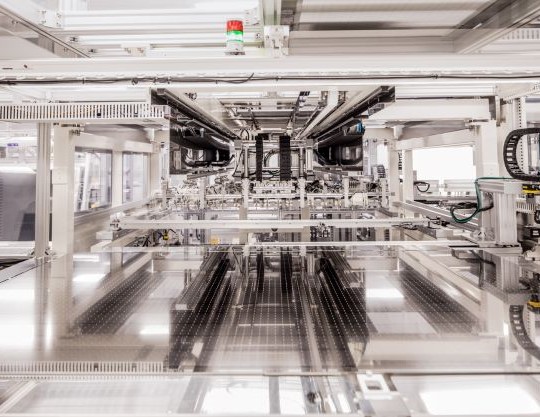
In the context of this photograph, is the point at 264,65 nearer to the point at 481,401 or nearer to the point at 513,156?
the point at 481,401

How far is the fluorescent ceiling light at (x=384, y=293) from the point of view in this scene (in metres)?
1.45

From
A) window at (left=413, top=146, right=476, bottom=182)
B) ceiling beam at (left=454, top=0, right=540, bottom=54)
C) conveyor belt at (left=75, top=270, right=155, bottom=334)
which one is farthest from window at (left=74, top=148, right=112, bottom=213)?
window at (left=413, top=146, right=476, bottom=182)

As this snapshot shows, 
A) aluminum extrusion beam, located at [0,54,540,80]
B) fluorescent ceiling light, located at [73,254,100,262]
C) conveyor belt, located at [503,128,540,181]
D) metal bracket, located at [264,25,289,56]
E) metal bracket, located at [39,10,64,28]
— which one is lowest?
fluorescent ceiling light, located at [73,254,100,262]

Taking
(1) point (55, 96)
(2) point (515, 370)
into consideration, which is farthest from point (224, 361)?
(1) point (55, 96)

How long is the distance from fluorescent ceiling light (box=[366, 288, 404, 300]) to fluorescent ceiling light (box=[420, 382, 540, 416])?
0.58 metres

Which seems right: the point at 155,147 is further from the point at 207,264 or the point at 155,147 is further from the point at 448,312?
the point at 448,312

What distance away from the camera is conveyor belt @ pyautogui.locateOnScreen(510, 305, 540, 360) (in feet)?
3.26

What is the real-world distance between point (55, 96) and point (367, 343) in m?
2.69

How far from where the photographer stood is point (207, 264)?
1.98m

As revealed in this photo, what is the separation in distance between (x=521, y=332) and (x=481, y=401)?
1.36ft

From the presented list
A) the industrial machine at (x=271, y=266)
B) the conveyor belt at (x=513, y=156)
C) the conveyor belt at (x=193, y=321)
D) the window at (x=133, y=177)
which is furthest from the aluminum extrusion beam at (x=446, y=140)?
the window at (x=133, y=177)

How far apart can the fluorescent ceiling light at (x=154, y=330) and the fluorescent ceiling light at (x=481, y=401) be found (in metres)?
0.75

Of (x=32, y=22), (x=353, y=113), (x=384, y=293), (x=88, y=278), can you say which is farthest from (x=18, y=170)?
(x=384, y=293)

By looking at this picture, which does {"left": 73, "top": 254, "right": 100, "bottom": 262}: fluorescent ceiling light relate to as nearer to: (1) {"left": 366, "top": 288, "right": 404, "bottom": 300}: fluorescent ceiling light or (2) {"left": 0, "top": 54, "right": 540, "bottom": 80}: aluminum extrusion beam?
(2) {"left": 0, "top": 54, "right": 540, "bottom": 80}: aluminum extrusion beam
